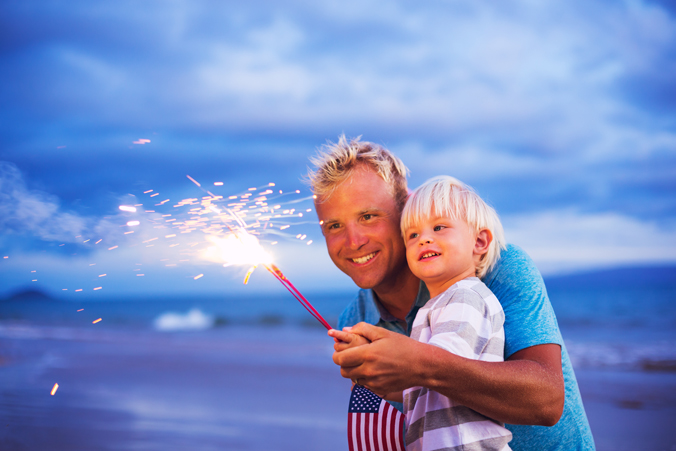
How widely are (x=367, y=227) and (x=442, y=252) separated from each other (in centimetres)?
72

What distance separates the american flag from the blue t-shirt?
1.86 ft

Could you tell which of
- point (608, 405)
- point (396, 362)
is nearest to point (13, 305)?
point (608, 405)

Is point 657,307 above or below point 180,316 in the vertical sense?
above

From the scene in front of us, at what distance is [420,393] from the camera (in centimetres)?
221

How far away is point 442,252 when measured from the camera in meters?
2.44

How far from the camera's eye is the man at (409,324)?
1.82 metres

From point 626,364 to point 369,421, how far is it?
10673mm

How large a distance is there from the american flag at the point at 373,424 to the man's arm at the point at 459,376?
674 millimetres

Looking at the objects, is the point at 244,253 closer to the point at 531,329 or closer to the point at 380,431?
the point at 380,431

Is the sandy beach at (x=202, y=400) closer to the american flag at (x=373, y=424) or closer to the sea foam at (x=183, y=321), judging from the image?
the american flag at (x=373, y=424)

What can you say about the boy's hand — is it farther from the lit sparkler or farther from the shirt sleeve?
the shirt sleeve

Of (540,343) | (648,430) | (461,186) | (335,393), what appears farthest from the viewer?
(335,393)

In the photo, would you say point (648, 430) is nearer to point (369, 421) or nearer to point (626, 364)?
point (626, 364)

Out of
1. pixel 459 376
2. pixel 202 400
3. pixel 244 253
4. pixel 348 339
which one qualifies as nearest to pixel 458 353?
pixel 459 376
